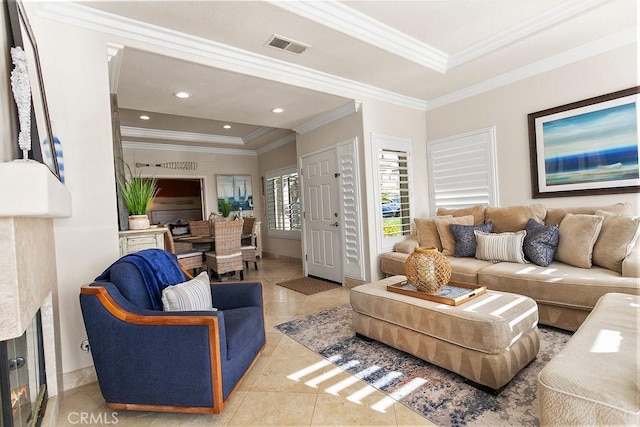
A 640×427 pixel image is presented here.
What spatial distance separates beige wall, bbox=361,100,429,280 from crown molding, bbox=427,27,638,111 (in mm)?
492

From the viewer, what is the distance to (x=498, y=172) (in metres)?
3.84

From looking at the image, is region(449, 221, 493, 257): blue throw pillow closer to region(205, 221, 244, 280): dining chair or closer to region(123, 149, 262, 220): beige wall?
region(205, 221, 244, 280): dining chair

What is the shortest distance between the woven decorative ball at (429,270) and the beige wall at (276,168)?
13.7 ft

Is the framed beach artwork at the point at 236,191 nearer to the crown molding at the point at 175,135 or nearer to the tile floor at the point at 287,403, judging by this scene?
the crown molding at the point at 175,135

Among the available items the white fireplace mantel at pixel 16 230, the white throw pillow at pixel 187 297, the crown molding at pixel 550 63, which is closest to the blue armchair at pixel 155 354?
the white throw pillow at pixel 187 297

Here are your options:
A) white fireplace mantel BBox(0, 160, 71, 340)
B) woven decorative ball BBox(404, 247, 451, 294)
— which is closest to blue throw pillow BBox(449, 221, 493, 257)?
woven decorative ball BBox(404, 247, 451, 294)

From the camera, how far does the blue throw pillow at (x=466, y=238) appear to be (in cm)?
340

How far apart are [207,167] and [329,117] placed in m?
3.56

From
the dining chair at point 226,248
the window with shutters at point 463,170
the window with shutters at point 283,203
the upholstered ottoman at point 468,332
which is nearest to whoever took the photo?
the upholstered ottoman at point 468,332

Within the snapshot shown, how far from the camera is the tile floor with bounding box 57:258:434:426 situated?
64.1 inches

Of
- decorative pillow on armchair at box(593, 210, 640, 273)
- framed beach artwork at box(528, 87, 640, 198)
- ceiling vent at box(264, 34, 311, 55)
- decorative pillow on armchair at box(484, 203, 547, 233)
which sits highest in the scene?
ceiling vent at box(264, 34, 311, 55)

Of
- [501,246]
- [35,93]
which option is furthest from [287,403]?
[501,246]

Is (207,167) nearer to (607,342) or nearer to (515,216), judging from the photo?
(515,216)

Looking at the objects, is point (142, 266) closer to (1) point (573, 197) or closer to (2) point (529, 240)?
(2) point (529, 240)
